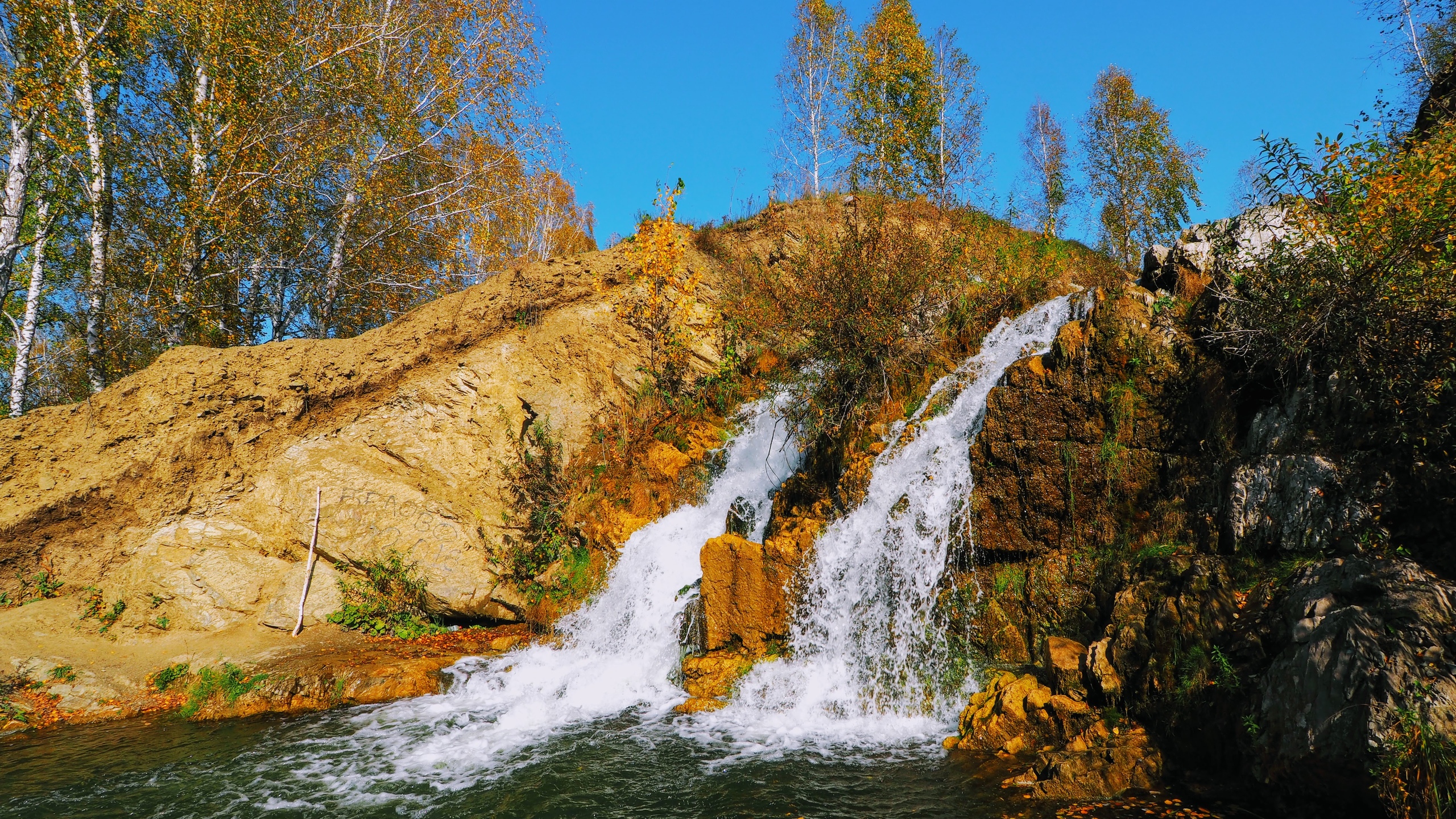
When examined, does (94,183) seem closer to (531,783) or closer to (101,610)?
(101,610)

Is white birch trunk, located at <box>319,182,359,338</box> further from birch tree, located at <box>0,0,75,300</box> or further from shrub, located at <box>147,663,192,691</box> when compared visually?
shrub, located at <box>147,663,192,691</box>

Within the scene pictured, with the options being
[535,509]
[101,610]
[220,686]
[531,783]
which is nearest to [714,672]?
[531,783]

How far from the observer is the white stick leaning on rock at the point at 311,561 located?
11023mm

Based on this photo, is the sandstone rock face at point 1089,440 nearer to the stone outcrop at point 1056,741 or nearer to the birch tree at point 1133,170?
the stone outcrop at point 1056,741

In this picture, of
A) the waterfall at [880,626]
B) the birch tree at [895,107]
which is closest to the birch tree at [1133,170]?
the birch tree at [895,107]

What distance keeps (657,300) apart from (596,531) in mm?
5802

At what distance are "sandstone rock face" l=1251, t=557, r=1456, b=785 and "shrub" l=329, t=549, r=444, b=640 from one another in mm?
11456

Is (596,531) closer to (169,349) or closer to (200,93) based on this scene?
(169,349)

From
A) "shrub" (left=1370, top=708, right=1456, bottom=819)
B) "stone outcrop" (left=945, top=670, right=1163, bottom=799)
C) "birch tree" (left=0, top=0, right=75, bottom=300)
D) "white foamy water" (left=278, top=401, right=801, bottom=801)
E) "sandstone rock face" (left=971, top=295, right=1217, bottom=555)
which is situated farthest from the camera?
"birch tree" (left=0, top=0, right=75, bottom=300)

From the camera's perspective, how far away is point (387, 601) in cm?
1158

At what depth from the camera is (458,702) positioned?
8789 millimetres

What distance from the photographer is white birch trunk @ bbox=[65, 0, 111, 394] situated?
1284cm

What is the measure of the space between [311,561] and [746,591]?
310 inches

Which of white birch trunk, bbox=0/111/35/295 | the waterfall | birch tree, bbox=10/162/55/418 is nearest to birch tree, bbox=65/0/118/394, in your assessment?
birch tree, bbox=10/162/55/418
